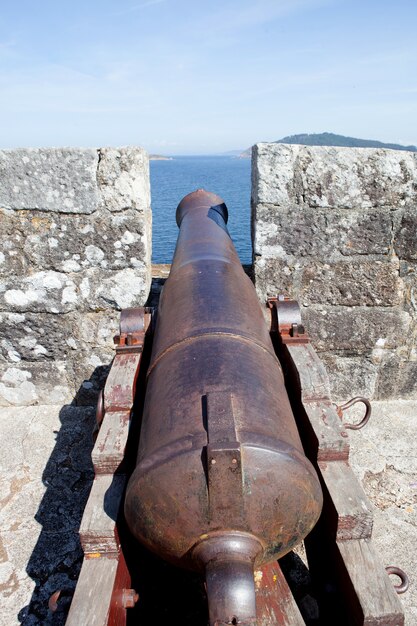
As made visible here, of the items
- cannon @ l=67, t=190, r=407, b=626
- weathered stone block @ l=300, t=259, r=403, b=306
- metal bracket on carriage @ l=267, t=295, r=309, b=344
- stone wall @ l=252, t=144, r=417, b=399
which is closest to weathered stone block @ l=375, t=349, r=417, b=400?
stone wall @ l=252, t=144, r=417, b=399

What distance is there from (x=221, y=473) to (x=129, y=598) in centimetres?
73

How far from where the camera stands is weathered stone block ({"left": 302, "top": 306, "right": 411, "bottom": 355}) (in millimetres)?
3393

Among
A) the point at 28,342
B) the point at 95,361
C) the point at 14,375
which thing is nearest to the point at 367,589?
the point at 95,361

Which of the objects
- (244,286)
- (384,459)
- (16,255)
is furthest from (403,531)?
(16,255)

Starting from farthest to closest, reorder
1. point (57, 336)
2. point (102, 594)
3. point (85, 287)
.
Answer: point (57, 336) → point (85, 287) → point (102, 594)

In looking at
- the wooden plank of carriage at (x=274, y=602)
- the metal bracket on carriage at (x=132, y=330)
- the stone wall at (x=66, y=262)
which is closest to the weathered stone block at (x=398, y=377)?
the stone wall at (x=66, y=262)

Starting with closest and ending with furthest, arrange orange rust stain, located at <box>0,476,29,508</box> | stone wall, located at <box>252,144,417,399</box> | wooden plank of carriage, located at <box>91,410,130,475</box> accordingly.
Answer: wooden plank of carriage, located at <box>91,410,130,475</box>
orange rust stain, located at <box>0,476,29,508</box>
stone wall, located at <box>252,144,417,399</box>

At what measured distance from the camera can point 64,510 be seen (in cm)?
261

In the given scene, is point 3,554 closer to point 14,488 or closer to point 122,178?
point 14,488

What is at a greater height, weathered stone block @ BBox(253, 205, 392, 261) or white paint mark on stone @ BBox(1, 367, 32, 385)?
weathered stone block @ BBox(253, 205, 392, 261)

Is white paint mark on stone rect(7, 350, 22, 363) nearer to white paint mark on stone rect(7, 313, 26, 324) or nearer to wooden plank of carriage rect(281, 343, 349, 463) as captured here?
white paint mark on stone rect(7, 313, 26, 324)

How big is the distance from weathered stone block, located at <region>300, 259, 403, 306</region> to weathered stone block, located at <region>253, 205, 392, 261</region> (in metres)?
0.08

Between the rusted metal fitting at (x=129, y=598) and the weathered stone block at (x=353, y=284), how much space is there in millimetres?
2144

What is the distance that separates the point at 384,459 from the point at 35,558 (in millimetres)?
1911
